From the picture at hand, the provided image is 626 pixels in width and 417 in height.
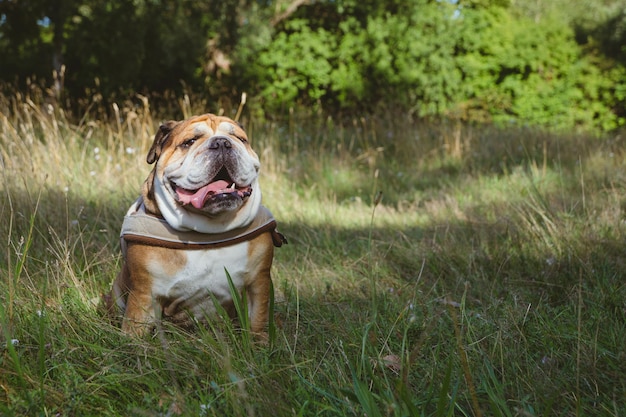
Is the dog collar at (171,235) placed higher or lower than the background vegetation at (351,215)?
higher

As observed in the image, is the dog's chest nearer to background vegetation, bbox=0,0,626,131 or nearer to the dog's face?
the dog's face

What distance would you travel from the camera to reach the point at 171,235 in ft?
7.30

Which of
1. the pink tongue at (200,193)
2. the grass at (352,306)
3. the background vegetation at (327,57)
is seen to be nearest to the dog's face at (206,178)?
the pink tongue at (200,193)

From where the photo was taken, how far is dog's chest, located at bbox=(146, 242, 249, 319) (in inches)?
87.1

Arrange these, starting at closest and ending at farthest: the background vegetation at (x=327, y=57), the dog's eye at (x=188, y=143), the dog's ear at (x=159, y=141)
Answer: the dog's eye at (x=188, y=143)
the dog's ear at (x=159, y=141)
the background vegetation at (x=327, y=57)

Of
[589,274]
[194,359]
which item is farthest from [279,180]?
[194,359]

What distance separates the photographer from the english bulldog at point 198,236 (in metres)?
2.17

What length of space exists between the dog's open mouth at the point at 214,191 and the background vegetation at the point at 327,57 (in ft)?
23.6

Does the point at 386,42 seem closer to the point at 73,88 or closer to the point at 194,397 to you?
the point at 73,88

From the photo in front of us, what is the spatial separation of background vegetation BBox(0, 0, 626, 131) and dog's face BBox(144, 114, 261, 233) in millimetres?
7043

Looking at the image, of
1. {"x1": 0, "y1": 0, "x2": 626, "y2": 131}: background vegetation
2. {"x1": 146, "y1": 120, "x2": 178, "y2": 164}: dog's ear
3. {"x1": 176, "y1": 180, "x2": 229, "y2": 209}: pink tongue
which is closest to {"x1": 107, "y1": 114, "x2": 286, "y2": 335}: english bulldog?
{"x1": 176, "y1": 180, "x2": 229, "y2": 209}: pink tongue

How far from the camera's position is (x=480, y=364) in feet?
6.66

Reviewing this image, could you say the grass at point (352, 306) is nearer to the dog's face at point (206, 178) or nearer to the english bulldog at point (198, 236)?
the english bulldog at point (198, 236)

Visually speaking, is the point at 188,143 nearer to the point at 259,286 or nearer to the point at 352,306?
the point at 259,286
